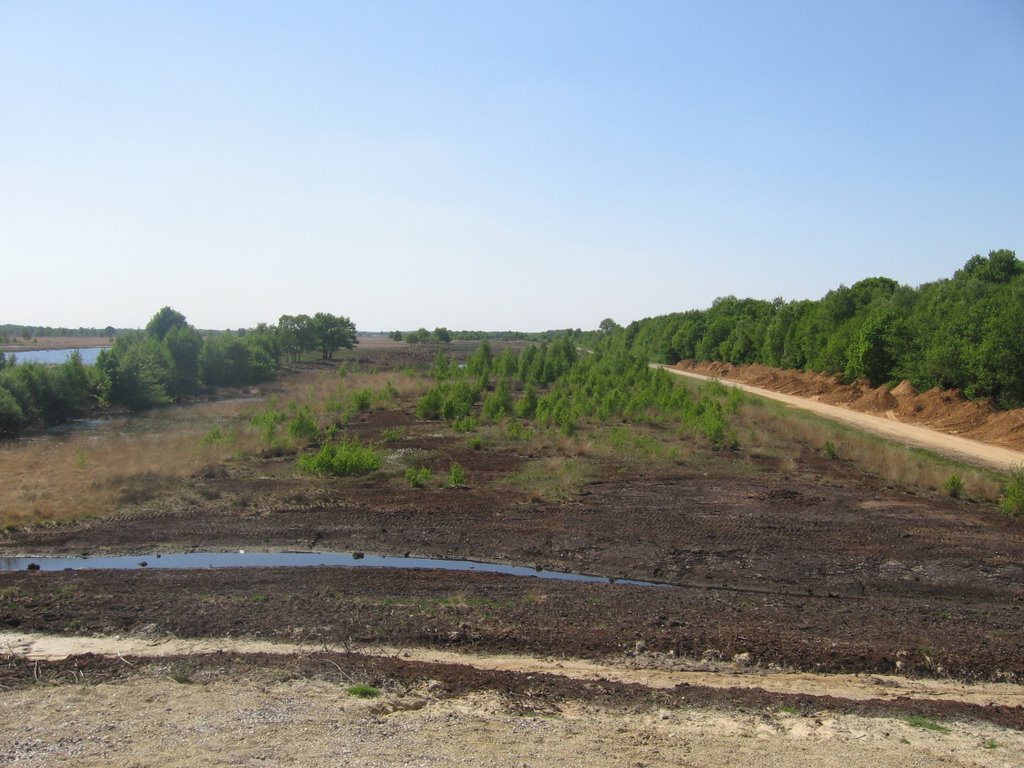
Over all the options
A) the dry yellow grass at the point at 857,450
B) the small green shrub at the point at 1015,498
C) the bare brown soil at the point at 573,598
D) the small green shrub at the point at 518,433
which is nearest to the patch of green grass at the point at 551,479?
the bare brown soil at the point at 573,598

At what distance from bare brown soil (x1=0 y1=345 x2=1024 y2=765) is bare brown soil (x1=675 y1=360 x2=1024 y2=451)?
457 inches

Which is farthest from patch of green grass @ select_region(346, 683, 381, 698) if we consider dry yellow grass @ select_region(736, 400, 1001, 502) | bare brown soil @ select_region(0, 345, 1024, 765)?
dry yellow grass @ select_region(736, 400, 1001, 502)

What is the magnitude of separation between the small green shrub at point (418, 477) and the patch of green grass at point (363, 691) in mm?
13076

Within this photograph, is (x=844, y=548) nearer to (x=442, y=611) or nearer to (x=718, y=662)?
(x=718, y=662)

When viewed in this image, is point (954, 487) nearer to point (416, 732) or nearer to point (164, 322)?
point (416, 732)

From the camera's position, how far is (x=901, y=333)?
40.3 meters

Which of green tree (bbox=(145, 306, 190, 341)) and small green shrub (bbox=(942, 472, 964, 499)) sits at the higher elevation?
green tree (bbox=(145, 306, 190, 341))

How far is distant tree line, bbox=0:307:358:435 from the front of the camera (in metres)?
38.2

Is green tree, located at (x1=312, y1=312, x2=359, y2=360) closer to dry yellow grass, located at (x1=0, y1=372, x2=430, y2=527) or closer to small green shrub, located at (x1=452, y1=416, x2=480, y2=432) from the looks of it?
dry yellow grass, located at (x1=0, y1=372, x2=430, y2=527)

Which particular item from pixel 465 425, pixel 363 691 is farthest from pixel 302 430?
pixel 363 691

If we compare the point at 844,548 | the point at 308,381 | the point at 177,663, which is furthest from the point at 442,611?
the point at 308,381

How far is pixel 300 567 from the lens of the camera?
48.0 feet

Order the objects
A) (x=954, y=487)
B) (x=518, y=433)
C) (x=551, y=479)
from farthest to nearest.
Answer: (x=518, y=433) < (x=551, y=479) < (x=954, y=487)

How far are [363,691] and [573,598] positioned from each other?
4.87m
